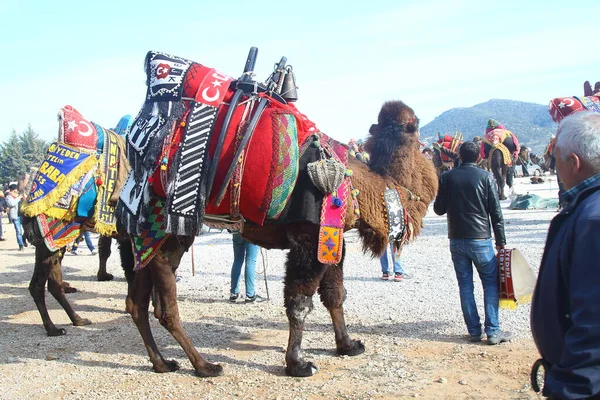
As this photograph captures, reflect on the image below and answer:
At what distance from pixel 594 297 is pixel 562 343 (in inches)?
11.5

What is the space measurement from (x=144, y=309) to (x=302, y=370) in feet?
5.13

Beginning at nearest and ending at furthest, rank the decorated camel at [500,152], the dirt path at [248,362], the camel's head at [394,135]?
1. the dirt path at [248,362]
2. the camel's head at [394,135]
3. the decorated camel at [500,152]

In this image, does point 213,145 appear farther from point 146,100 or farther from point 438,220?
point 438,220

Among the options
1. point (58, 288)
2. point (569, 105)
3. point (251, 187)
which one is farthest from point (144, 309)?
point (569, 105)

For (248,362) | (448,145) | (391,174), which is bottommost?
(248,362)

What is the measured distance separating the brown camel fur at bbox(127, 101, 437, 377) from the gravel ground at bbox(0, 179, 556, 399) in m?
0.22

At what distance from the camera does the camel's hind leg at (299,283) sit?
4.59m

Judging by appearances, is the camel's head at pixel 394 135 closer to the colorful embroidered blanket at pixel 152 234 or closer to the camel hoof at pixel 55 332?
the colorful embroidered blanket at pixel 152 234

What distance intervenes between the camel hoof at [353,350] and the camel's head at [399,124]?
1.97m

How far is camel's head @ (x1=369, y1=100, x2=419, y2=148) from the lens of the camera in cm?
518

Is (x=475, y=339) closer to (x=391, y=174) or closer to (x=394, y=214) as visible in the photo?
(x=394, y=214)

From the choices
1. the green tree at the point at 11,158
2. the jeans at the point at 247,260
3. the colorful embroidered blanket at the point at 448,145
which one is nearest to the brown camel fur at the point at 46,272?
the jeans at the point at 247,260

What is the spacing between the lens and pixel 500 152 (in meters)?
16.7

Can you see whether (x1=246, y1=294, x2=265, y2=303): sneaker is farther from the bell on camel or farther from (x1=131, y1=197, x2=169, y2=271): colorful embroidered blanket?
the bell on camel
